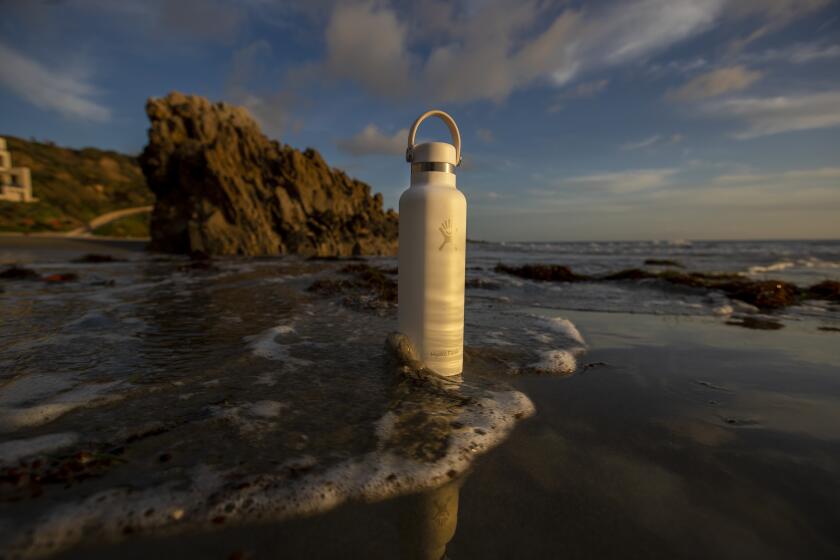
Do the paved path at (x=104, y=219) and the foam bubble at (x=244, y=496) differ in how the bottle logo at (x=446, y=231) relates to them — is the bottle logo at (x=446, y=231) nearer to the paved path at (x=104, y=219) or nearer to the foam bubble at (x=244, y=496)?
the foam bubble at (x=244, y=496)

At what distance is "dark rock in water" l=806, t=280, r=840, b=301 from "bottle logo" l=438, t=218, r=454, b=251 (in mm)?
9390

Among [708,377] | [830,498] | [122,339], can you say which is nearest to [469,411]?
[830,498]

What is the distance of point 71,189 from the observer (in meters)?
55.8

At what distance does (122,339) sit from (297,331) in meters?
1.63

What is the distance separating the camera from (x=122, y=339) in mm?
3619

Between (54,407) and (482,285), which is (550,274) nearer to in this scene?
Result: (482,285)

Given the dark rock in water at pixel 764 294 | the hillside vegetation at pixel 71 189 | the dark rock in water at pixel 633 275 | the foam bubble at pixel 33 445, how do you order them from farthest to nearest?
1. the hillside vegetation at pixel 71 189
2. the dark rock in water at pixel 633 275
3. the dark rock in water at pixel 764 294
4. the foam bubble at pixel 33 445

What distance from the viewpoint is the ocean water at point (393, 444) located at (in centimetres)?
123

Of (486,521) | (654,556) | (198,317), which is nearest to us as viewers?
(654,556)

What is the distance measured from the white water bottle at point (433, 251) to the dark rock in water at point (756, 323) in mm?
4609

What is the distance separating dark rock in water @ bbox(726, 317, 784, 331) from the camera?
4770 mm

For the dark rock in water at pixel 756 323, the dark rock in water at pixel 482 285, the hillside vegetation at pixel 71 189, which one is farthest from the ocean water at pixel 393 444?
the hillside vegetation at pixel 71 189

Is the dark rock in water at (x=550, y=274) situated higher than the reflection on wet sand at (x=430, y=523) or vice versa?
the dark rock in water at (x=550, y=274)

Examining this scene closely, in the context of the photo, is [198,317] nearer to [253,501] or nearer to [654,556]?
[253,501]
